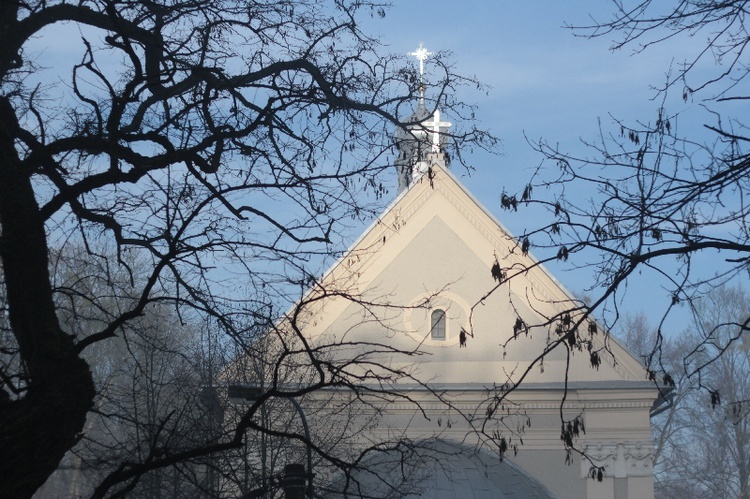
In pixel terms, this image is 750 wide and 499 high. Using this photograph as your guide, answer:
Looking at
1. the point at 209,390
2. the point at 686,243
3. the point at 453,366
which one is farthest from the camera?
the point at 453,366

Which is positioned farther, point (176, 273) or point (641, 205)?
point (176, 273)

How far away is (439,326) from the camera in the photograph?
1008 inches

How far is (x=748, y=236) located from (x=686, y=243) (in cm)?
42

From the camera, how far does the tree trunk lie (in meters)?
5.93

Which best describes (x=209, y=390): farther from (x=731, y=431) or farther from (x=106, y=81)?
(x=731, y=431)

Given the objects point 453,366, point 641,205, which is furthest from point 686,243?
point 453,366

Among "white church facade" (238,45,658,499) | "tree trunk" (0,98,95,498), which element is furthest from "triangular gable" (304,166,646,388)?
"tree trunk" (0,98,95,498)

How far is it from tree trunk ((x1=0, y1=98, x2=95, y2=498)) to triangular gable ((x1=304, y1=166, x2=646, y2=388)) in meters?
17.8

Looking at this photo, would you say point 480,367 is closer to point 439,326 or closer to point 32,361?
point 439,326

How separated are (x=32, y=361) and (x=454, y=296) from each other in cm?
1930

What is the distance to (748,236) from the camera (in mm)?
7027

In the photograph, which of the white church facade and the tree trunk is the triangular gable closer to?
the white church facade

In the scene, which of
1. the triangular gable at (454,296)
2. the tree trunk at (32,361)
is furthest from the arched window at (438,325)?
the tree trunk at (32,361)

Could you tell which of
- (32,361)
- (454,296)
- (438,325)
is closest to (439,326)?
(438,325)
